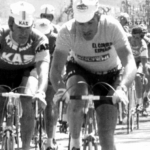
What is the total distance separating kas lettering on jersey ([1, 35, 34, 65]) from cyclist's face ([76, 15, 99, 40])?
1.43 meters

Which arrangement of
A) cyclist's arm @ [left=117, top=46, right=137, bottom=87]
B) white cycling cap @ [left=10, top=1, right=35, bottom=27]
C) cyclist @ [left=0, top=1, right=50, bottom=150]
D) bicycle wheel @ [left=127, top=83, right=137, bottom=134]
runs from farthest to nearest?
bicycle wheel @ [left=127, top=83, right=137, bottom=134] < cyclist @ [left=0, top=1, right=50, bottom=150] < white cycling cap @ [left=10, top=1, right=35, bottom=27] < cyclist's arm @ [left=117, top=46, right=137, bottom=87]

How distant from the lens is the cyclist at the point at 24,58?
930 cm

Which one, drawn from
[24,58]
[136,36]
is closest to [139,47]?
[136,36]

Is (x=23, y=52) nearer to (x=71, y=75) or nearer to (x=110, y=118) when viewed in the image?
(x=71, y=75)

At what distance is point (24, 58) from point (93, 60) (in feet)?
4.23

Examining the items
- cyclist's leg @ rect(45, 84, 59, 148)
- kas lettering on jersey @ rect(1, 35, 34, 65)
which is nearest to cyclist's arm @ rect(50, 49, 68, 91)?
kas lettering on jersey @ rect(1, 35, 34, 65)

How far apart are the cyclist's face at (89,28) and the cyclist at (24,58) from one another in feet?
3.29

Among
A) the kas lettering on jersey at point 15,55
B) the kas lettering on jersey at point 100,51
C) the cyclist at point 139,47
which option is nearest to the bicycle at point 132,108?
the cyclist at point 139,47

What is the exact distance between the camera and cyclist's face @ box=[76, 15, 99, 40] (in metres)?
8.22

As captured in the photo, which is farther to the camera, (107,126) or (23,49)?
(23,49)

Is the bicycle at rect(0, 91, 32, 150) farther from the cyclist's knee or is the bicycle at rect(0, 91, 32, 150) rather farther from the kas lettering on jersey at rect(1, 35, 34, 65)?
the cyclist's knee

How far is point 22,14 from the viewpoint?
9.30m

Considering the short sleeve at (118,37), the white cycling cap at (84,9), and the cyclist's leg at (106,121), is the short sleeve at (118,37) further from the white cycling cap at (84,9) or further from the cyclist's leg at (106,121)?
the cyclist's leg at (106,121)

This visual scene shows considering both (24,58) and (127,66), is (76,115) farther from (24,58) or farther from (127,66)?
(24,58)
